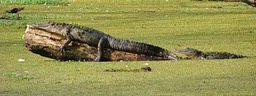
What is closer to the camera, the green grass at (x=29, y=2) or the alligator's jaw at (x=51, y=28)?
the alligator's jaw at (x=51, y=28)

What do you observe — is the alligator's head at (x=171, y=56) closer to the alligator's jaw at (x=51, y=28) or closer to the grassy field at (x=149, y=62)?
the grassy field at (x=149, y=62)

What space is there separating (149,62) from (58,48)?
119 cm

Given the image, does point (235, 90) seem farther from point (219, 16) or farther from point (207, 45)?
point (219, 16)

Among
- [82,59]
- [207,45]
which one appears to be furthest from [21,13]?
[82,59]

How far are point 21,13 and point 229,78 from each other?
12.9 meters

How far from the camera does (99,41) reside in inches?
445

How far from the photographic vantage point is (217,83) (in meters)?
8.50

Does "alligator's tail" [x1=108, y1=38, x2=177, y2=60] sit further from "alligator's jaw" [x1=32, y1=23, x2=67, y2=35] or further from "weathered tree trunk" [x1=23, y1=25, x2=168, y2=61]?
"alligator's jaw" [x1=32, y1=23, x2=67, y2=35]

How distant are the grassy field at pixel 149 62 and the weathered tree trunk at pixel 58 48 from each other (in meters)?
0.15

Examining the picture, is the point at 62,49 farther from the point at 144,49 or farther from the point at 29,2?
the point at 29,2

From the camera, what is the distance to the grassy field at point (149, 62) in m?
8.27

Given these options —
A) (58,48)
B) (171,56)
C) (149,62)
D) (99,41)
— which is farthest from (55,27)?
(171,56)

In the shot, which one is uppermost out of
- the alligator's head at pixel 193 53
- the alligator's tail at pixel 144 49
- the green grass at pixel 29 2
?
the alligator's tail at pixel 144 49

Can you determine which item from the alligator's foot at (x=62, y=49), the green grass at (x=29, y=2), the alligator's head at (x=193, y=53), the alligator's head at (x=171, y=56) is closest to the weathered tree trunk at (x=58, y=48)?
the alligator's foot at (x=62, y=49)
